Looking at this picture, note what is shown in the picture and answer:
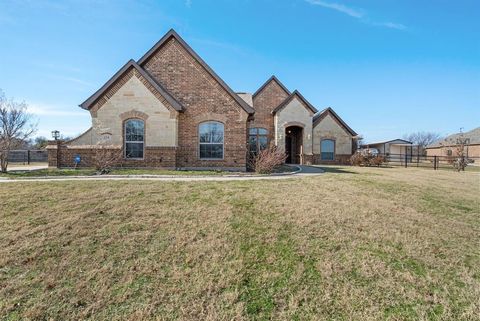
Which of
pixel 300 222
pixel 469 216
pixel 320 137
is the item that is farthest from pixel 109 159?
pixel 320 137

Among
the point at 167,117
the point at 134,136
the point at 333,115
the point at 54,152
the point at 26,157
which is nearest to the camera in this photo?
the point at 54,152

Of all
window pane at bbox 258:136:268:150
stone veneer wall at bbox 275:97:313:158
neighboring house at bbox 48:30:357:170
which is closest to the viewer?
neighboring house at bbox 48:30:357:170

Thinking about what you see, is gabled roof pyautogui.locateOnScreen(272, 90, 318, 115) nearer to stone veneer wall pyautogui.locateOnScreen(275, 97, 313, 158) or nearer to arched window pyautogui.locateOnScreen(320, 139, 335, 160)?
stone veneer wall pyautogui.locateOnScreen(275, 97, 313, 158)

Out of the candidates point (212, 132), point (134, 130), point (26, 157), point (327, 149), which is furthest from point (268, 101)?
point (26, 157)

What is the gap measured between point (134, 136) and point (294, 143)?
16765 mm

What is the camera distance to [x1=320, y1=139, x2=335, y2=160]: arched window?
2475 cm

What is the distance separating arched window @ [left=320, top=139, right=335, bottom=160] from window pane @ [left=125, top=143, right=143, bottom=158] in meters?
17.8

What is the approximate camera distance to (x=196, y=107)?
13938mm

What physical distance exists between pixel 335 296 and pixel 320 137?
22.6 meters

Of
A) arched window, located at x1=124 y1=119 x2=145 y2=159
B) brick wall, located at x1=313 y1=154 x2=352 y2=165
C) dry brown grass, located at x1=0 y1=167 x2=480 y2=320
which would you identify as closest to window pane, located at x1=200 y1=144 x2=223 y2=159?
arched window, located at x1=124 y1=119 x2=145 y2=159

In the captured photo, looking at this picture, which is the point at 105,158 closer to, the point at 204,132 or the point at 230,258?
the point at 204,132

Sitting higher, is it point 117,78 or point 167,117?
point 117,78

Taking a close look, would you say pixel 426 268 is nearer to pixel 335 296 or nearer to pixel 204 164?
pixel 335 296

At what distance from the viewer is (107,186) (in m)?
7.84
